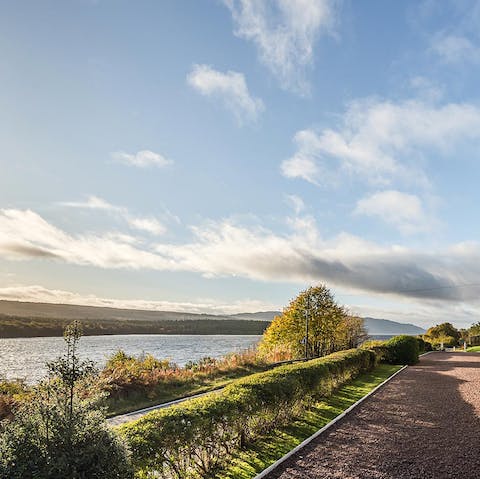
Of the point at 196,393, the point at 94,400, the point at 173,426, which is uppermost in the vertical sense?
the point at 94,400

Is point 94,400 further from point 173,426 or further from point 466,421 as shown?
point 466,421

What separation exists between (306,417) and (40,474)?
8029 mm

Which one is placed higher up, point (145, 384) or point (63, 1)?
point (63, 1)

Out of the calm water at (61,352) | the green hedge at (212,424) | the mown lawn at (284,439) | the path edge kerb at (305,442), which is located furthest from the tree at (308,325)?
the green hedge at (212,424)

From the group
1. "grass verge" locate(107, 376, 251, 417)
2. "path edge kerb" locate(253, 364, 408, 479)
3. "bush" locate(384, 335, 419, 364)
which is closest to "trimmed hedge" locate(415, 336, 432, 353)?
"bush" locate(384, 335, 419, 364)

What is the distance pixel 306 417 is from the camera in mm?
10758

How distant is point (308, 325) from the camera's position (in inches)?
1366

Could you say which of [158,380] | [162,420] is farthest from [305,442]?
[158,380]

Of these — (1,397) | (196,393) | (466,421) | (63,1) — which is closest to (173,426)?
(1,397)

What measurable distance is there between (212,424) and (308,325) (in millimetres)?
28742

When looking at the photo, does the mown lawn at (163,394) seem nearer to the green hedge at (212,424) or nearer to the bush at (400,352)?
the green hedge at (212,424)

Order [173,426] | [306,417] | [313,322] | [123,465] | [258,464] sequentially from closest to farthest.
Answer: [123,465] → [173,426] → [258,464] → [306,417] → [313,322]

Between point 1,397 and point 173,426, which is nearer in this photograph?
point 173,426

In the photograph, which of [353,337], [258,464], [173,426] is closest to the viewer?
[173,426]
